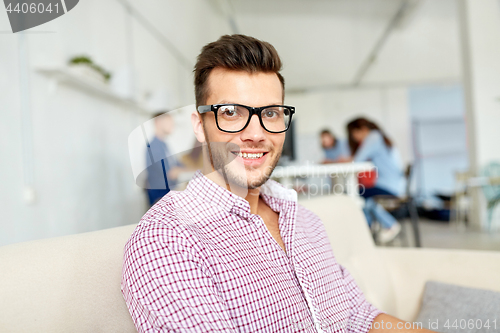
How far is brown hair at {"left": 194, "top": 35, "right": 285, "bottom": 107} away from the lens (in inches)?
31.4

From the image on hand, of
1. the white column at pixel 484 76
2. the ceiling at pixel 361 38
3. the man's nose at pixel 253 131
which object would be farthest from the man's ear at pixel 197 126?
the white column at pixel 484 76

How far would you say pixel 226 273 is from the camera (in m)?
0.67

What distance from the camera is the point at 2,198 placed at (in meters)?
1.77

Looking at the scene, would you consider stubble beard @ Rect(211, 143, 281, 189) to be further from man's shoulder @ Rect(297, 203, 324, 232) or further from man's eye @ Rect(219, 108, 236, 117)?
man's shoulder @ Rect(297, 203, 324, 232)

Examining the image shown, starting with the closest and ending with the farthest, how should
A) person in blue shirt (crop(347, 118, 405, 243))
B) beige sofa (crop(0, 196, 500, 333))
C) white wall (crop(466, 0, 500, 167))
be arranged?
beige sofa (crop(0, 196, 500, 333)) < person in blue shirt (crop(347, 118, 405, 243)) < white wall (crop(466, 0, 500, 167))

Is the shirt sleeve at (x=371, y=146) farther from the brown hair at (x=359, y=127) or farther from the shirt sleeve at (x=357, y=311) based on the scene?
the shirt sleeve at (x=357, y=311)

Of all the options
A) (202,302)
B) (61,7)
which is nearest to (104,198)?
(61,7)

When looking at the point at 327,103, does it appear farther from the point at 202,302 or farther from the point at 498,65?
the point at 202,302

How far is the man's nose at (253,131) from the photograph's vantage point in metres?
0.78

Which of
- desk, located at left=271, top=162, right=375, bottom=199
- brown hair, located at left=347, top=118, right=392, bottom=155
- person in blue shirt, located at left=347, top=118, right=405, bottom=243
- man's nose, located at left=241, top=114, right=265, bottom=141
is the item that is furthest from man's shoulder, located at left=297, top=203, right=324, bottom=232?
brown hair, located at left=347, top=118, right=392, bottom=155

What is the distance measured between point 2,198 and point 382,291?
1.72m

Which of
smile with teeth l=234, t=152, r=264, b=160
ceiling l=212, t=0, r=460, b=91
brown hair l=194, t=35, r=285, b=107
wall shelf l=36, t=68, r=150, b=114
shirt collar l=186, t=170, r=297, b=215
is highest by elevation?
ceiling l=212, t=0, r=460, b=91

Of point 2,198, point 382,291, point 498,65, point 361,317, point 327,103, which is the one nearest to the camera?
point 361,317

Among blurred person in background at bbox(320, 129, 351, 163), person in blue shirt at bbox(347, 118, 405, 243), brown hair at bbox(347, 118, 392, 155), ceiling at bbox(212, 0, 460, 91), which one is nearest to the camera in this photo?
person in blue shirt at bbox(347, 118, 405, 243)
